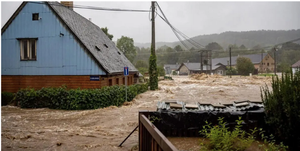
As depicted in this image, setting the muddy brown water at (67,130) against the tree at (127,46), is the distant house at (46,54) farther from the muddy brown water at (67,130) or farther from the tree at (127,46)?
the tree at (127,46)

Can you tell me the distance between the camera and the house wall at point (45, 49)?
15273 mm

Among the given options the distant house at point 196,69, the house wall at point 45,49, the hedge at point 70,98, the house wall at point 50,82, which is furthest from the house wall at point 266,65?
the house wall at point 45,49

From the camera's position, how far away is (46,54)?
15828mm

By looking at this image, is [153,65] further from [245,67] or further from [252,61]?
[252,61]

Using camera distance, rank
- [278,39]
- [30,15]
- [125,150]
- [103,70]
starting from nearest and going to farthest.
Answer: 1. [125,150]
2. [103,70]
3. [30,15]
4. [278,39]

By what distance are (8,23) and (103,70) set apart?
28.5ft

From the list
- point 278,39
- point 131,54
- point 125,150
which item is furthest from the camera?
point 278,39

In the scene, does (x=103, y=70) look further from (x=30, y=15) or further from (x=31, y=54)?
(x=30, y=15)

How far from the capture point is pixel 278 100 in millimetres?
5922

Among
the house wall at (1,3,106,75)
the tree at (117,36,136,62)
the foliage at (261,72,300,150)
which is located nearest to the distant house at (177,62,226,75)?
the tree at (117,36,136,62)

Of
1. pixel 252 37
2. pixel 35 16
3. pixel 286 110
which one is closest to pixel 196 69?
pixel 35 16

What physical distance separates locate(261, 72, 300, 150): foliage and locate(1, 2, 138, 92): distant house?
11.0 m

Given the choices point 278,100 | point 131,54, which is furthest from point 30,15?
point 131,54

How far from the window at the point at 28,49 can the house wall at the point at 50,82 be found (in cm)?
156
